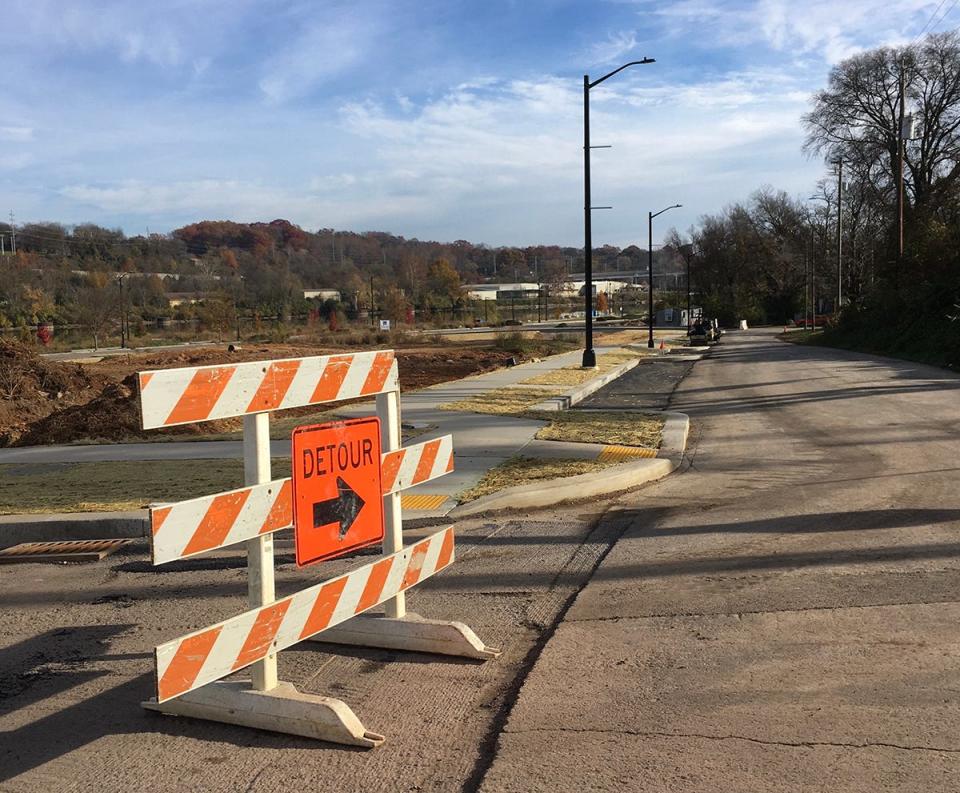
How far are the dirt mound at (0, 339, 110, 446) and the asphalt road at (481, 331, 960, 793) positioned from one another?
14225 millimetres

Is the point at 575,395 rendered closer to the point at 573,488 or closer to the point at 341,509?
the point at 573,488

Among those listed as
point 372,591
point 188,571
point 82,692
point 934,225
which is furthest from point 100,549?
point 934,225

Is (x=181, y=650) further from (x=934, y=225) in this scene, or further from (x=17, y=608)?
(x=934, y=225)

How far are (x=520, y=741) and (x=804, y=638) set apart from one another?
190 centimetres

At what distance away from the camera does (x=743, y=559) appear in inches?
255

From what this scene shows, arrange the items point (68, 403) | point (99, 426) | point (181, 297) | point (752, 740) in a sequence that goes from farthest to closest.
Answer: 1. point (181, 297)
2. point (68, 403)
3. point (99, 426)
4. point (752, 740)

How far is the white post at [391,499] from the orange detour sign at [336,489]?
0.18 m

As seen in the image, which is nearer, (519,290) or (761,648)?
(761,648)

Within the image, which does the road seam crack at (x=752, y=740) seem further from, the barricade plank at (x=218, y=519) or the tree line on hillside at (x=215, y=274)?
the tree line on hillside at (x=215, y=274)

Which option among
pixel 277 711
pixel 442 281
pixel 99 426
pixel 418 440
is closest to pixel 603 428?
pixel 418 440

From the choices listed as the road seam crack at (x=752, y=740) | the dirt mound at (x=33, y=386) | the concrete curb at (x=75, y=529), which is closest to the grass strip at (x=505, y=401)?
the concrete curb at (x=75, y=529)

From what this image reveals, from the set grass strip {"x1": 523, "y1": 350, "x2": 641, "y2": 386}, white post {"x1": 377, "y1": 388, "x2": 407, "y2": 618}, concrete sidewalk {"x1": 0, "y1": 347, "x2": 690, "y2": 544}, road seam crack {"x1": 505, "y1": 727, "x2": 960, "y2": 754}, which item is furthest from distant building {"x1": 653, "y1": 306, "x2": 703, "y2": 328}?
road seam crack {"x1": 505, "y1": 727, "x2": 960, "y2": 754}

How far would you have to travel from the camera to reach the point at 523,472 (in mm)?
9844

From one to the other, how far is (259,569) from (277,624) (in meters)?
0.26
